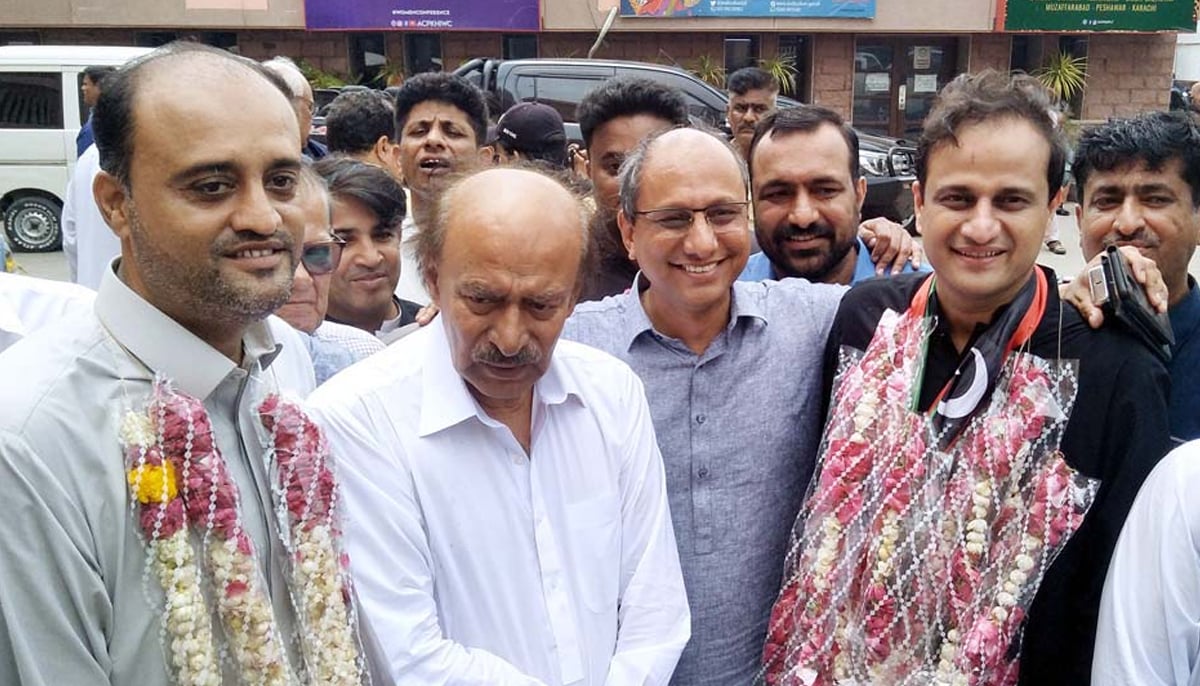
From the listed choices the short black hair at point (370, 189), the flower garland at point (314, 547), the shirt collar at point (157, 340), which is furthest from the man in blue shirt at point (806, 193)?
the shirt collar at point (157, 340)

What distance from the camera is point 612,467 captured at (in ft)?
6.59

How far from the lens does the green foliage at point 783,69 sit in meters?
17.5

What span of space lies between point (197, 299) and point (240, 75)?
38 centimetres

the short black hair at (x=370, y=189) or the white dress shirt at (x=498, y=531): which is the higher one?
the short black hair at (x=370, y=189)

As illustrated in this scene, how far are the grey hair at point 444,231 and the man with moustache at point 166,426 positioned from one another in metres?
0.31

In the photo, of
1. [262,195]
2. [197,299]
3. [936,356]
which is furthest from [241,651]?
[936,356]

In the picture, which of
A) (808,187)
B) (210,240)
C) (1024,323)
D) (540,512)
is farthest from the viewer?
(808,187)

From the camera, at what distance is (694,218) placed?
7.38ft

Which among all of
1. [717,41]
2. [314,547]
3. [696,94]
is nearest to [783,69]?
[717,41]

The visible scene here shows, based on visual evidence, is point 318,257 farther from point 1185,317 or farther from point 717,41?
point 717,41

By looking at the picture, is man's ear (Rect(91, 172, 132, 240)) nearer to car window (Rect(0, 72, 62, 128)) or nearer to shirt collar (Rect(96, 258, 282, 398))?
shirt collar (Rect(96, 258, 282, 398))

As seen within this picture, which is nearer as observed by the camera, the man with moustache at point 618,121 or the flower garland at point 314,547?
the flower garland at point 314,547

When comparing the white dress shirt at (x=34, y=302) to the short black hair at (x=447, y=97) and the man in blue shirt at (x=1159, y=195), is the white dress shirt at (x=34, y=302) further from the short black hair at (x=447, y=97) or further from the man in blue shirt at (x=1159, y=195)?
the man in blue shirt at (x=1159, y=195)

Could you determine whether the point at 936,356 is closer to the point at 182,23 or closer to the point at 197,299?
the point at 197,299
